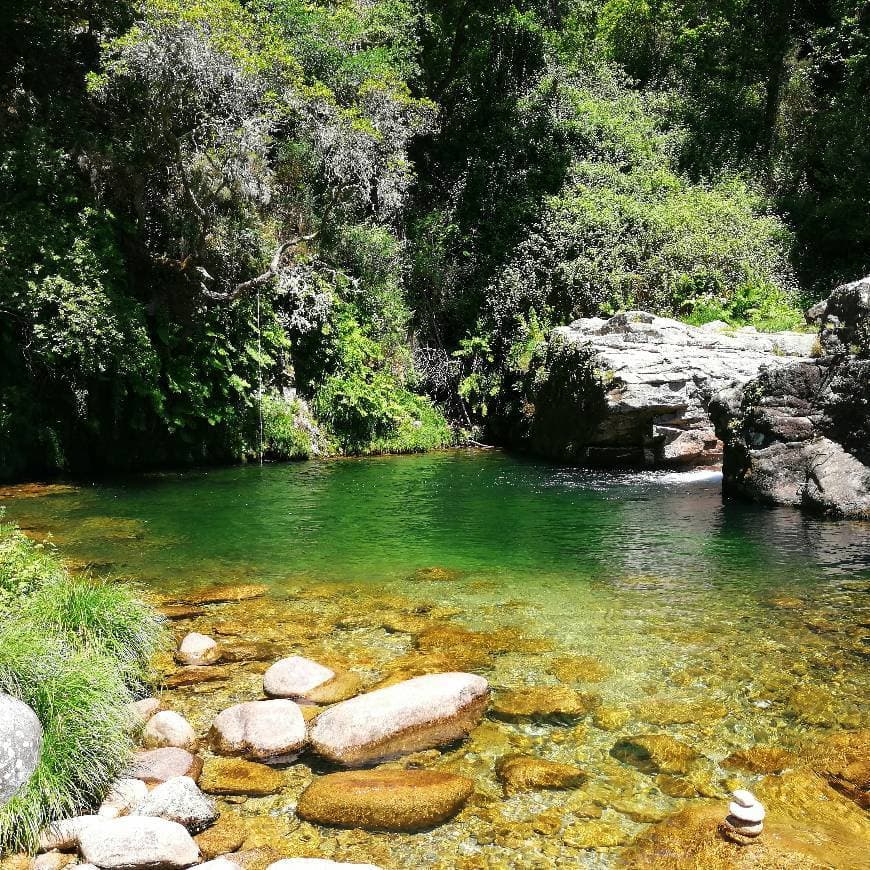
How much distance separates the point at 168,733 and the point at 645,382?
10978mm

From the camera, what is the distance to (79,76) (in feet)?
46.8

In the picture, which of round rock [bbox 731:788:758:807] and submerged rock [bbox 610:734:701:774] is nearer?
round rock [bbox 731:788:758:807]

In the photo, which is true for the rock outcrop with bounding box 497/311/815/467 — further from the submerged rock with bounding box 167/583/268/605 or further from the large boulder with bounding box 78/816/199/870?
the large boulder with bounding box 78/816/199/870

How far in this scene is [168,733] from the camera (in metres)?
4.13

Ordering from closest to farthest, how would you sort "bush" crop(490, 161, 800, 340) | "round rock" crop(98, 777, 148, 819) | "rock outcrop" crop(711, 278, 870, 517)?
1. "round rock" crop(98, 777, 148, 819)
2. "rock outcrop" crop(711, 278, 870, 517)
3. "bush" crop(490, 161, 800, 340)

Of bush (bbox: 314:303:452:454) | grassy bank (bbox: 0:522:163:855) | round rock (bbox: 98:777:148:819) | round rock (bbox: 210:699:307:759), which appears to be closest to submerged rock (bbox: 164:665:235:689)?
grassy bank (bbox: 0:522:163:855)

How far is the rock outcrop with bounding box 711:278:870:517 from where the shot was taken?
10094mm

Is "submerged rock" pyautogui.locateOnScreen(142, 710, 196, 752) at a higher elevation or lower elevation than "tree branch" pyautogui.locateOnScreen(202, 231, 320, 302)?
lower

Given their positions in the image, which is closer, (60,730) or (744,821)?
(744,821)

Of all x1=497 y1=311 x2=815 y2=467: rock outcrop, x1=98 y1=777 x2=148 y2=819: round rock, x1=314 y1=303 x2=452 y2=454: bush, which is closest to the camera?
x1=98 y1=777 x2=148 y2=819: round rock

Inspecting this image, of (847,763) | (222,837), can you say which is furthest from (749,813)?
(222,837)

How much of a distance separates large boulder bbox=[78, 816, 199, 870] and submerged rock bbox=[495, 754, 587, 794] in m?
1.54

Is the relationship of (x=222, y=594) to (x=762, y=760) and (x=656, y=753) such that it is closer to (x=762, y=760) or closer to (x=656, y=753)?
(x=656, y=753)

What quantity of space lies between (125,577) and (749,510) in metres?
8.16
